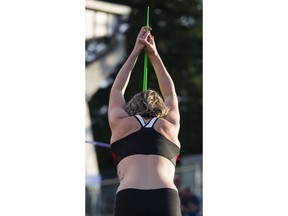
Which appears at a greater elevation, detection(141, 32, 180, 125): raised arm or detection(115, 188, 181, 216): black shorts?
detection(141, 32, 180, 125): raised arm

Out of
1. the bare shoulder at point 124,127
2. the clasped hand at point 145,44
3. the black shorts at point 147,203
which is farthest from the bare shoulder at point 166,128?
the clasped hand at point 145,44

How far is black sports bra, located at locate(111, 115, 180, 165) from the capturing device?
9.76 ft

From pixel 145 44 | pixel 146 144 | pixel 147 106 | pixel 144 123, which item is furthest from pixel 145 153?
pixel 145 44

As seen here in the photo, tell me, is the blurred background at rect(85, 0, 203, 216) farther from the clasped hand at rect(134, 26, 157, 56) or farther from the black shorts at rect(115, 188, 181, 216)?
the black shorts at rect(115, 188, 181, 216)

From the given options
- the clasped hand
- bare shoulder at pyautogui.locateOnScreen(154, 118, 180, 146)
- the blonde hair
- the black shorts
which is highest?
the clasped hand

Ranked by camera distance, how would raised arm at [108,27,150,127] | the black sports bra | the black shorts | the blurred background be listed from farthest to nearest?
1. the blurred background
2. raised arm at [108,27,150,127]
3. the black sports bra
4. the black shorts

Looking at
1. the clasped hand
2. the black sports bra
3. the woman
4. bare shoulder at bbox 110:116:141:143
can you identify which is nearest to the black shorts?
the woman

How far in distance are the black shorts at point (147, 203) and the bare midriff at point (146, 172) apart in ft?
0.11

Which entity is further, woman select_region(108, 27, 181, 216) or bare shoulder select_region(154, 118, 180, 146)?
bare shoulder select_region(154, 118, 180, 146)

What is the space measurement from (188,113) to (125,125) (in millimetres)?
15776

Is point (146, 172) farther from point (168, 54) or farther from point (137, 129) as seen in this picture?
point (168, 54)
